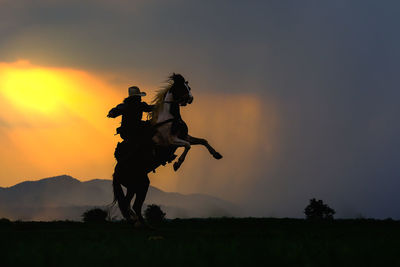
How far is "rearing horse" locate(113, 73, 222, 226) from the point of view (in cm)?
1441

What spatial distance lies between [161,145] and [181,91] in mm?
1391

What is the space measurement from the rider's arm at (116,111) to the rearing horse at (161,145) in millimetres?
794

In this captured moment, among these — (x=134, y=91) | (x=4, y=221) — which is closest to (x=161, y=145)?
(x=134, y=91)

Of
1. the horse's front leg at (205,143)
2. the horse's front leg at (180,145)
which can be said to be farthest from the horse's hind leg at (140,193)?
the horse's front leg at (205,143)

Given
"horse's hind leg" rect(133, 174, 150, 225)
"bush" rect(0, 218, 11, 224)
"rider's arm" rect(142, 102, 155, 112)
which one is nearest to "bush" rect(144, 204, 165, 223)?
"bush" rect(0, 218, 11, 224)

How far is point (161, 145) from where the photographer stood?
47.4 feet

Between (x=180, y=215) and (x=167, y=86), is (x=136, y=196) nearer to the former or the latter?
(x=167, y=86)

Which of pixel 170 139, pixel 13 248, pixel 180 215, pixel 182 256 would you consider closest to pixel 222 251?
pixel 182 256

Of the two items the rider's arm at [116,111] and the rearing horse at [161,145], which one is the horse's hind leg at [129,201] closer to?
the rearing horse at [161,145]

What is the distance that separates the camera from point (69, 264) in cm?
699

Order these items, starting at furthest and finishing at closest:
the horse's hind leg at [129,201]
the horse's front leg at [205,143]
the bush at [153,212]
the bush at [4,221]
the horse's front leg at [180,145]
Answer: the bush at [153,212] < the bush at [4,221] < the horse's front leg at [205,143] < the horse's hind leg at [129,201] < the horse's front leg at [180,145]

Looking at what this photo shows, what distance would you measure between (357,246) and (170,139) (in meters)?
6.17

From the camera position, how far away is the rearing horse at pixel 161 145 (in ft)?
47.3

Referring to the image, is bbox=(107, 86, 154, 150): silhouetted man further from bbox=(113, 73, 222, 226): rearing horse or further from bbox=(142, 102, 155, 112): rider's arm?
bbox=(113, 73, 222, 226): rearing horse
